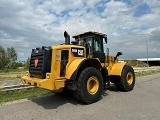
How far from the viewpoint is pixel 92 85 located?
8.73 metres

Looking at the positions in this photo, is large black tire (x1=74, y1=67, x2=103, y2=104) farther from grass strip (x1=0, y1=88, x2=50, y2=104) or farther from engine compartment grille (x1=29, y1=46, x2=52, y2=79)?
grass strip (x1=0, y1=88, x2=50, y2=104)

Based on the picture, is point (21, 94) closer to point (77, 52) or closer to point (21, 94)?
point (21, 94)

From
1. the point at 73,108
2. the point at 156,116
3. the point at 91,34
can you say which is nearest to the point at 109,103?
the point at 73,108

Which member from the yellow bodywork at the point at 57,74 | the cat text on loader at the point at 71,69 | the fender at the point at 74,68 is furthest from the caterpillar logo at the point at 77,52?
the fender at the point at 74,68

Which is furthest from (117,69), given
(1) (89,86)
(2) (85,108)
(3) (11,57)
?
(3) (11,57)

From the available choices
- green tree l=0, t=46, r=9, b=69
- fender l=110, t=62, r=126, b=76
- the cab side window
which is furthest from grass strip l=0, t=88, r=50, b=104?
green tree l=0, t=46, r=9, b=69

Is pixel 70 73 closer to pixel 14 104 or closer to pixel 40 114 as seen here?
→ pixel 40 114

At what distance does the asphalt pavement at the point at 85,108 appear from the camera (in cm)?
669

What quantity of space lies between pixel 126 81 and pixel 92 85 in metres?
2.62

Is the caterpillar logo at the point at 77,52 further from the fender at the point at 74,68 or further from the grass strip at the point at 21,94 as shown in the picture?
the grass strip at the point at 21,94

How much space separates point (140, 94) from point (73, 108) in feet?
11.4

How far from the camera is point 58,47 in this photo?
7.88m

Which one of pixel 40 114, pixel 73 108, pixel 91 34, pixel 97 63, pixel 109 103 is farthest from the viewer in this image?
pixel 91 34

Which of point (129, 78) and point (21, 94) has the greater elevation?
point (129, 78)
